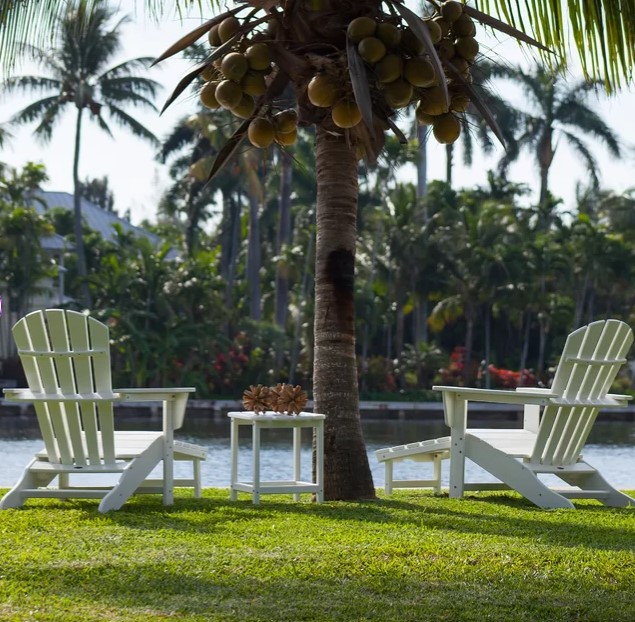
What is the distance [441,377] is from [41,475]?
2940cm

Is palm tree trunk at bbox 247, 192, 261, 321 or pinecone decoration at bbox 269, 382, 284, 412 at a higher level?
palm tree trunk at bbox 247, 192, 261, 321

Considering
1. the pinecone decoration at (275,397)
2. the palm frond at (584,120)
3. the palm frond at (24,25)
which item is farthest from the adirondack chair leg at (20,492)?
the palm frond at (584,120)

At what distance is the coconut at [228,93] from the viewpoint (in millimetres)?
4641

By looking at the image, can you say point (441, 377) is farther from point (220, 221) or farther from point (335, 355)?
point (335, 355)

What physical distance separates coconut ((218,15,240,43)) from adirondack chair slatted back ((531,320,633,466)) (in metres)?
2.65

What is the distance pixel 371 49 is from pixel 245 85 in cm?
59

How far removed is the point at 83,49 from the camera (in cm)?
3462

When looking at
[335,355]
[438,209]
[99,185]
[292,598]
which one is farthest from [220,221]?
[292,598]

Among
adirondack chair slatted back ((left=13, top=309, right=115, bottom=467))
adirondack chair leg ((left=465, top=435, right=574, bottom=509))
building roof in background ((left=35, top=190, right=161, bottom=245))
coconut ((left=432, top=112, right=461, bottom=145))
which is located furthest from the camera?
building roof in background ((left=35, top=190, right=161, bottom=245))

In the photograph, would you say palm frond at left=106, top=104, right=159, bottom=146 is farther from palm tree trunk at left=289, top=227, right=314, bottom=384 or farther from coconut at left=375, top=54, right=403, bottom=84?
coconut at left=375, top=54, right=403, bottom=84

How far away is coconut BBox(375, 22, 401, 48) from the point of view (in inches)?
175

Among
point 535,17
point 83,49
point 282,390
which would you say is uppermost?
point 83,49

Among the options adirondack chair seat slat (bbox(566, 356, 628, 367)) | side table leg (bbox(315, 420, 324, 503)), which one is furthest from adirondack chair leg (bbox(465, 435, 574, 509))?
side table leg (bbox(315, 420, 324, 503))

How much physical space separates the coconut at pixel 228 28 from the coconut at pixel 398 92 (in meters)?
0.85
